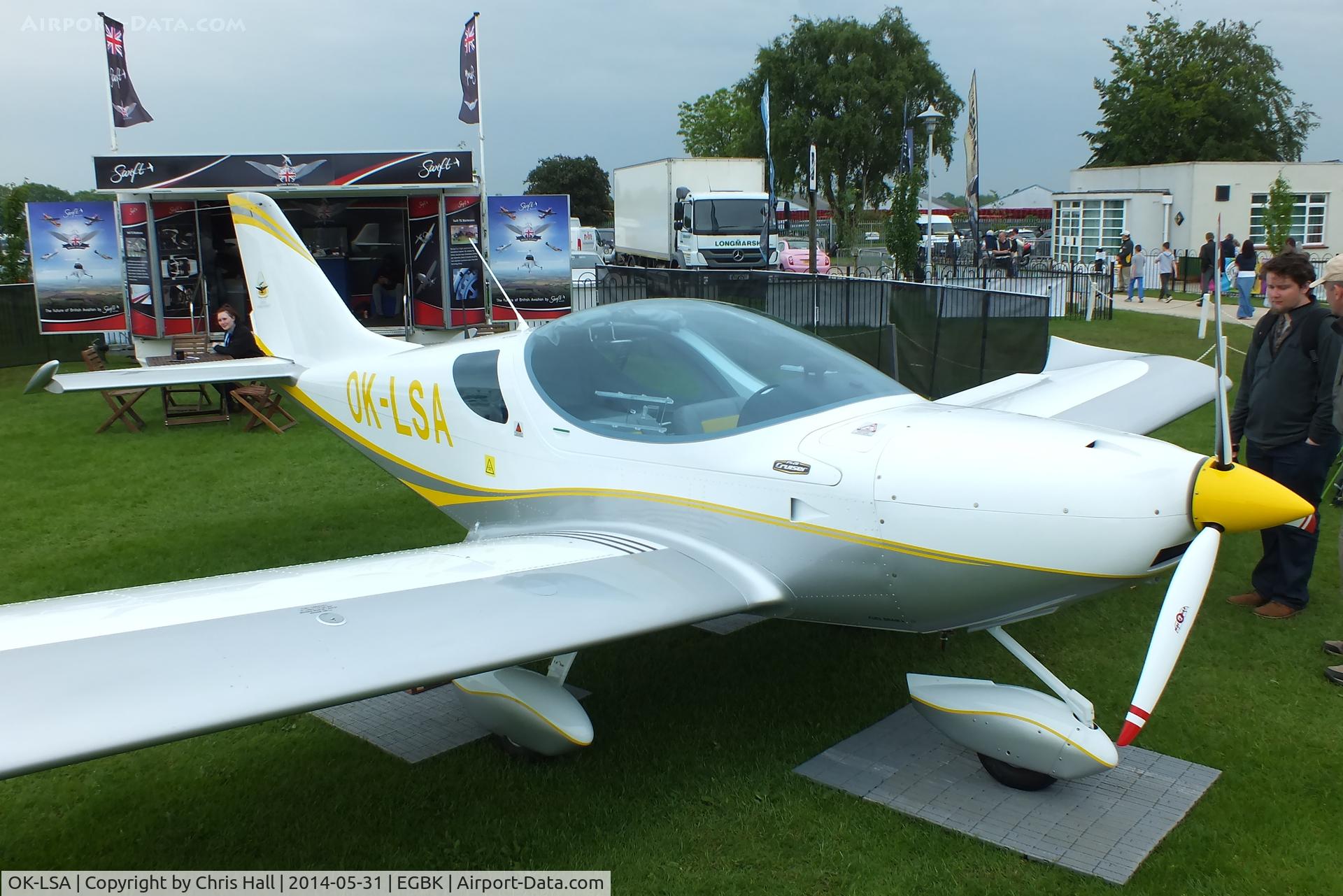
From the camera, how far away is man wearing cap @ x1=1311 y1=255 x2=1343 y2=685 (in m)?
4.98

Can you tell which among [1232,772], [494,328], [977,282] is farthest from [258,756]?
[977,282]

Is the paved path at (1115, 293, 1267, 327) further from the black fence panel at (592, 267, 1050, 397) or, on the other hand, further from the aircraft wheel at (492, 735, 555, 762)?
the aircraft wheel at (492, 735, 555, 762)

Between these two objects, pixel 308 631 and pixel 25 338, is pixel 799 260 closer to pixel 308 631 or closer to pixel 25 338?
pixel 25 338

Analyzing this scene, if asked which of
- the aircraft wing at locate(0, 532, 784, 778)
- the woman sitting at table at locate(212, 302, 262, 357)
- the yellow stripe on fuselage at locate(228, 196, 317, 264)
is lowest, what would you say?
the aircraft wing at locate(0, 532, 784, 778)

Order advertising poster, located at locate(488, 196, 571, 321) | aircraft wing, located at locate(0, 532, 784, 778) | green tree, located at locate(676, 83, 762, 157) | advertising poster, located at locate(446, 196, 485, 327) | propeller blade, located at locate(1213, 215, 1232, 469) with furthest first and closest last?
green tree, located at locate(676, 83, 762, 157), advertising poster, located at locate(488, 196, 571, 321), advertising poster, located at locate(446, 196, 485, 327), propeller blade, located at locate(1213, 215, 1232, 469), aircraft wing, located at locate(0, 532, 784, 778)

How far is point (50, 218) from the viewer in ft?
51.2

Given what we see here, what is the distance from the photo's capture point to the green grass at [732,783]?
3623mm

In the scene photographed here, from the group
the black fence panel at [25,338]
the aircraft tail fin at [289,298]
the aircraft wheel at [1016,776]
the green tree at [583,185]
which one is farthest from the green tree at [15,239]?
the green tree at [583,185]

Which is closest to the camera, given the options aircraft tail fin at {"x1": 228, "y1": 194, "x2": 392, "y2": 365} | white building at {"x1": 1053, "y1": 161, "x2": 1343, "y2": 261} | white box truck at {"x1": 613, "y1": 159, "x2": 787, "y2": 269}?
aircraft tail fin at {"x1": 228, "y1": 194, "x2": 392, "y2": 365}

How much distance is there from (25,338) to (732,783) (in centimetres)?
1839

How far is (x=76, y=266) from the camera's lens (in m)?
15.7

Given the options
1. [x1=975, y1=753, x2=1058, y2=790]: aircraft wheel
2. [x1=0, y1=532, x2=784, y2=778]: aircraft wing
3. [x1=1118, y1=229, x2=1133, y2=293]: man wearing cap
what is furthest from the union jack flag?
[x1=1118, y1=229, x2=1133, y2=293]: man wearing cap

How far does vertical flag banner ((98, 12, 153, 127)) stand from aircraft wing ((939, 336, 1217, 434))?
15.5 meters

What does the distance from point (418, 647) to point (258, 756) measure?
177 cm
